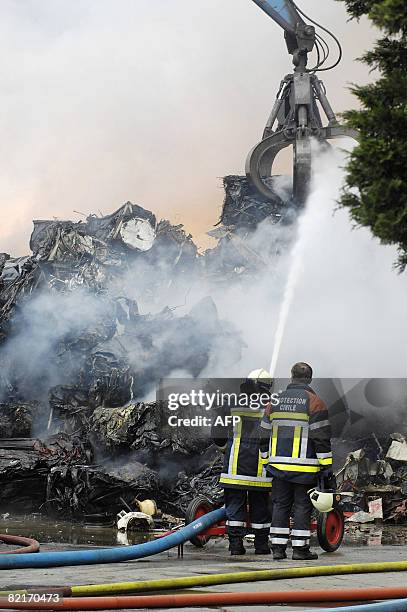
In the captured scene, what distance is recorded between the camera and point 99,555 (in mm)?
6898

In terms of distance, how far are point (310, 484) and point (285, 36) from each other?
16778 mm

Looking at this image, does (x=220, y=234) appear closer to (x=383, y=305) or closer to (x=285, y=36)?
(x=285, y=36)

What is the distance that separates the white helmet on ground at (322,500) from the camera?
7.95 m

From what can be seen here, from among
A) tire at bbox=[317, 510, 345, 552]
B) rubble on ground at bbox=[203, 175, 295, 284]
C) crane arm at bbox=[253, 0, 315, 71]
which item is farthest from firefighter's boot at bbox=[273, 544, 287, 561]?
crane arm at bbox=[253, 0, 315, 71]

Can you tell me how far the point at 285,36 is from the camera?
22.4 metres

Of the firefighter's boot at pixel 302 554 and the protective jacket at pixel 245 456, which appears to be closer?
the firefighter's boot at pixel 302 554

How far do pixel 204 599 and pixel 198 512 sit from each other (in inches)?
174

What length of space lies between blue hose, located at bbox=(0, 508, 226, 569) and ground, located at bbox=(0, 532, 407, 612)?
0.06m

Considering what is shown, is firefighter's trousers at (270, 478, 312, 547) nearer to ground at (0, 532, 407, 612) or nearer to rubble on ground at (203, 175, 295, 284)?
ground at (0, 532, 407, 612)

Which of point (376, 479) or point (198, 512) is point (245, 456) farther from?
point (376, 479)

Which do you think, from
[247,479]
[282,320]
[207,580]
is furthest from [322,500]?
[282,320]

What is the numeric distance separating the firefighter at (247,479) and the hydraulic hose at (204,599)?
130 inches

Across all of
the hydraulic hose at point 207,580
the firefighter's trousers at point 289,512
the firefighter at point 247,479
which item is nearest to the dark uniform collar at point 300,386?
the firefighter at point 247,479

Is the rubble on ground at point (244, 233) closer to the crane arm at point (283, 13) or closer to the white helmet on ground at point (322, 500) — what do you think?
the crane arm at point (283, 13)
